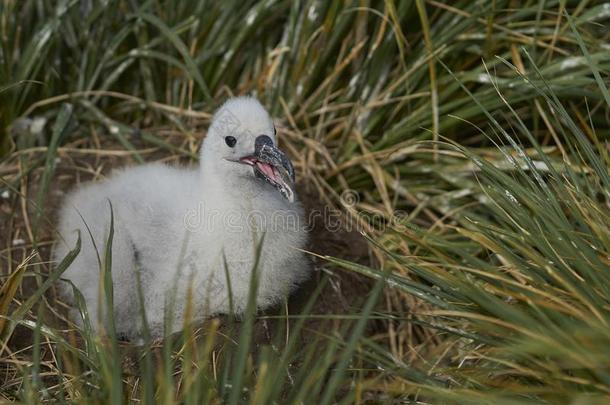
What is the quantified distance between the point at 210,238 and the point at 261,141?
442mm

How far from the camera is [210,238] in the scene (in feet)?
11.3

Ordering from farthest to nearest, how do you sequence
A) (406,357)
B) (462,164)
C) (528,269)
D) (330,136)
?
1. (330,136)
2. (462,164)
3. (406,357)
4. (528,269)

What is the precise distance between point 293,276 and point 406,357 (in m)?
0.67

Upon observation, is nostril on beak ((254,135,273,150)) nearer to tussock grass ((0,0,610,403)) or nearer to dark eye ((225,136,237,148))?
dark eye ((225,136,237,148))

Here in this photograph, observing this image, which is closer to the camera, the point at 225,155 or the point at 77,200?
the point at 225,155

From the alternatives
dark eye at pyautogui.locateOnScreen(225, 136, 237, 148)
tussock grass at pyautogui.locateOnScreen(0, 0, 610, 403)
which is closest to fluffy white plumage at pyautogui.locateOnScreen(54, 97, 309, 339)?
dark eye at pyautogui.locateOnScreen(225, 136, 237, 148)

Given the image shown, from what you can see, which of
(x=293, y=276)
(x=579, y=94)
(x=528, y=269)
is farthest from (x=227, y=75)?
(x=528, y=269)

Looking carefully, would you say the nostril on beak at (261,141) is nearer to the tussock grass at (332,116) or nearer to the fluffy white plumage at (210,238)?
the fluffy white plumage at (210,238)

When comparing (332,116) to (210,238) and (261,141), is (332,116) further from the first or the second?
(210,238)

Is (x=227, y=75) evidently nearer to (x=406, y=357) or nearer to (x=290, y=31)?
(x=290, y=31)

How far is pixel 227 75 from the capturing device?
15.6 feet

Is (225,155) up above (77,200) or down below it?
above

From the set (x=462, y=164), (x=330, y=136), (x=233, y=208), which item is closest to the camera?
(x=233, y=208)

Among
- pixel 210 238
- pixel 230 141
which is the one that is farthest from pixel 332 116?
pixel 210 238
